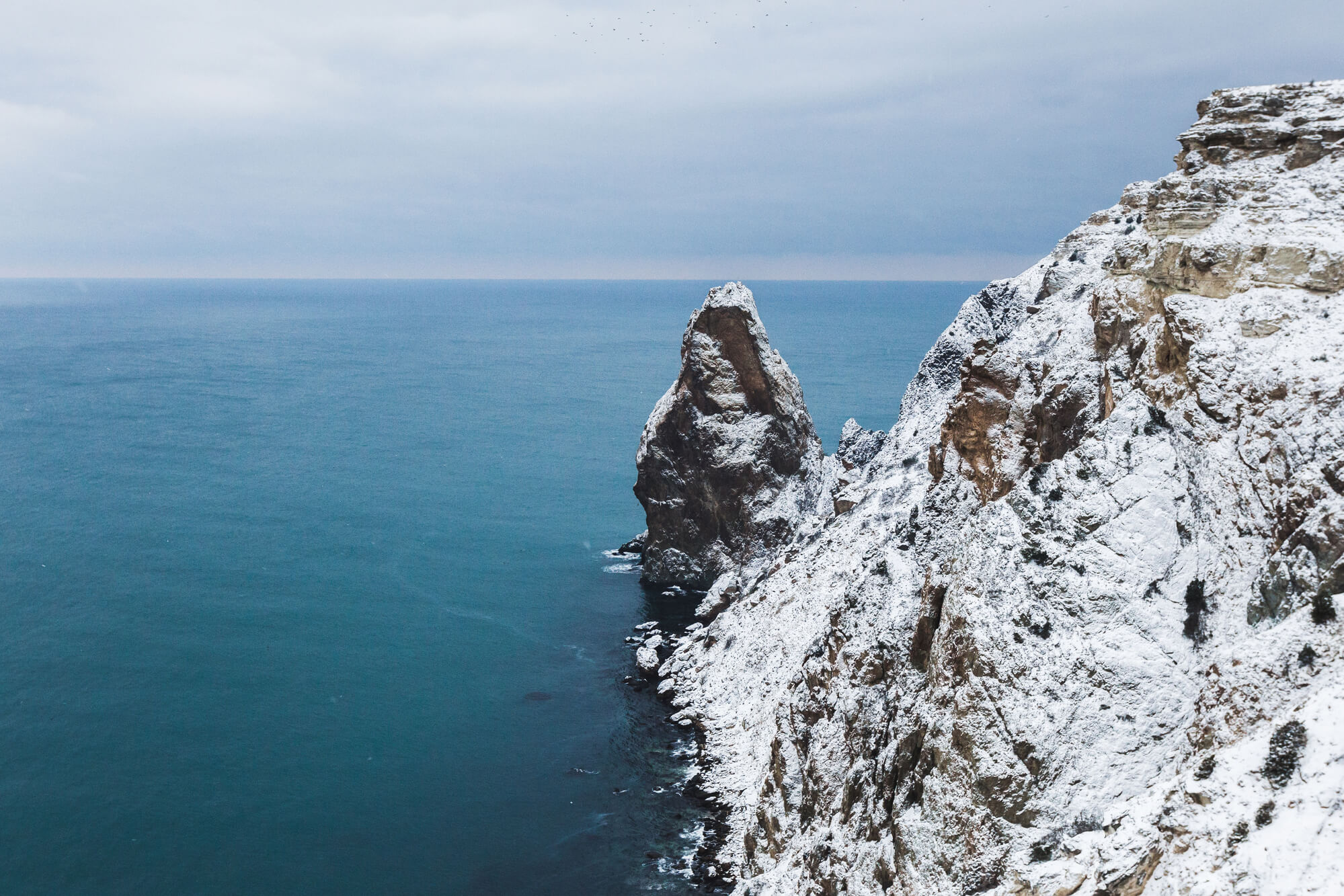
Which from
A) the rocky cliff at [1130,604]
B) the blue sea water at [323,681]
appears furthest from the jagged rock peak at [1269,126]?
the blue sea water at [323,681]

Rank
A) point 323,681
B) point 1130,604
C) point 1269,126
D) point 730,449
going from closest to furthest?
point 1130,604
point 1269,126
point 323,681
point 730,449

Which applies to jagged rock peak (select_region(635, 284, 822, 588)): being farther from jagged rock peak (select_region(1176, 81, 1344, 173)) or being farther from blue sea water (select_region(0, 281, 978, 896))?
jagged rock peak (select_region(1176, 81, 1344, 173))

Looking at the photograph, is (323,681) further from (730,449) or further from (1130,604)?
(1130,604)

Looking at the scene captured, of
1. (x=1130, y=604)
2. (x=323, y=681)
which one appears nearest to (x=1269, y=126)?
(x=1130, y=604)

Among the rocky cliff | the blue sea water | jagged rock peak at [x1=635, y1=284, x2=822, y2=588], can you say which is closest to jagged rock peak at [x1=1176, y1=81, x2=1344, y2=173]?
the rocky cliff

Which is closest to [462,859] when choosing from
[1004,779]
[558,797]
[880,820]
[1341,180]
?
[558,797]
